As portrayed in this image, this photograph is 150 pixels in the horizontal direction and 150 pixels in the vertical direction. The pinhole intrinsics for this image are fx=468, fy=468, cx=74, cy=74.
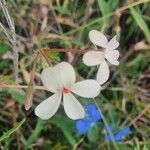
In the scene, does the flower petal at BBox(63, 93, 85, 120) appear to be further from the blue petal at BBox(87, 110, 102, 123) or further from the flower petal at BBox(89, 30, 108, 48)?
the blue petal at BBox(87, 110, 102, 123)

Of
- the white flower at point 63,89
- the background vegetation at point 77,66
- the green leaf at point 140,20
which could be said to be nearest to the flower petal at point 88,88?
the white flower at point 63,89

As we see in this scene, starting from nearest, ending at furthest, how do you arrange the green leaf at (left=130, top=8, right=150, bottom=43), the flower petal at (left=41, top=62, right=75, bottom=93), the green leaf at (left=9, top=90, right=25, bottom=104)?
1. the flower petal at (left=41, top=62, right=75, bottom=93)
2. the green leaf at (left=9, top=90, right=25, bottom=104)
3. the green leaf at (left=130, top=8, right=150, bottom=43)

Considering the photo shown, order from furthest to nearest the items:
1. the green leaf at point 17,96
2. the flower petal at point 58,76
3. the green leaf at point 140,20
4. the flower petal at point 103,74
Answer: the green leaf at point 140,20 → the green leaf at point 17,96 → the flower petal at point 103,74 → the flower petal at point 58,76

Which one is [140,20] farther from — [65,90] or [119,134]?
[65,90]

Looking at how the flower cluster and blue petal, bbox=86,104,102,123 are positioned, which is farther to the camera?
blue petal, bbox=86,104,102,123

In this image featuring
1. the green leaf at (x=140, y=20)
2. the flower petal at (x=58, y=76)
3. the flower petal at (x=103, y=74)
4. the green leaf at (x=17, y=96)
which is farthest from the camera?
the green leaf at (x=140, y=20)

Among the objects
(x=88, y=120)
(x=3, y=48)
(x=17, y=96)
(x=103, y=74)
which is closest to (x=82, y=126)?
(x=88, y=120)

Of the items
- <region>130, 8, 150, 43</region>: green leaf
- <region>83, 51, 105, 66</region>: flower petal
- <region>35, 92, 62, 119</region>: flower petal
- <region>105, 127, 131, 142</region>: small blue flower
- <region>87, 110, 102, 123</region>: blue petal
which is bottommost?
<region>105, 127, 131, 142</region>: small blue flower

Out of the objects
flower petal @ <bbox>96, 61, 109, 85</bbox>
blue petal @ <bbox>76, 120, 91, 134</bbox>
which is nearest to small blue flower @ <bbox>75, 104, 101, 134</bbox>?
blue petal @ <bbox>76, 120, 91, 134</bbox>

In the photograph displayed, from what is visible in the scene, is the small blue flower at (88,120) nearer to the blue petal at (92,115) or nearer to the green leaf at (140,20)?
the blue petal at (92,115)
